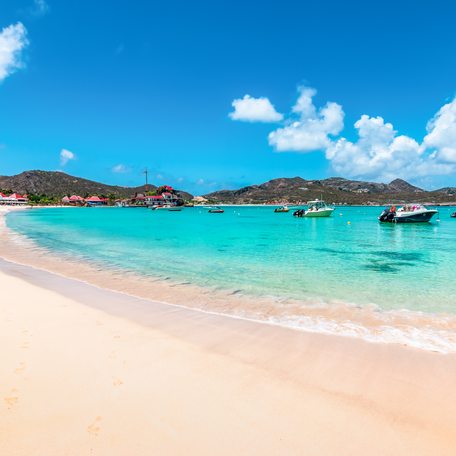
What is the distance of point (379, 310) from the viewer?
364 inches

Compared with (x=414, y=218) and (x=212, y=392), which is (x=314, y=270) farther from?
(x=414, y=218)

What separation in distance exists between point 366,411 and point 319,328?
335cm

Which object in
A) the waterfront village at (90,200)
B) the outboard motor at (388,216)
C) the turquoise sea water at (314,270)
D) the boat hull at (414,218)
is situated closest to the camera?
the turquoise sea water at (314,270)

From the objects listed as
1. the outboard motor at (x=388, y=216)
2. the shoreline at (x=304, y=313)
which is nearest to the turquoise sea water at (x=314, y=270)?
the shoreline at (x=304, y=313)

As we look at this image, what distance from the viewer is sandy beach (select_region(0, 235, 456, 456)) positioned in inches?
136

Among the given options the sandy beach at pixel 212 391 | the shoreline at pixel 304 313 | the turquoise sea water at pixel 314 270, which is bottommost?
the turquoise sea water at pixel 314 270

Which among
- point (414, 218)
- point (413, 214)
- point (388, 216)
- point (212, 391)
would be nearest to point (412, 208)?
point (413, 214)

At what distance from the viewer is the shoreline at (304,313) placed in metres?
7.09

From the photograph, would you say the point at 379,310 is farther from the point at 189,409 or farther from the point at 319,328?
the point at 189,409

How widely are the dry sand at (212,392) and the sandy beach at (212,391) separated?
0.05 feet

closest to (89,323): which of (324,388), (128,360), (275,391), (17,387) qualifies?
(128,360)

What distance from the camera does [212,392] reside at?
443cm

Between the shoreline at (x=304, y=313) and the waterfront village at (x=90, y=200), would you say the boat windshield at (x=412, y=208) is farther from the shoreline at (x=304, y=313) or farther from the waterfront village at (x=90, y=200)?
the waterfront village at (x=90, y=200)

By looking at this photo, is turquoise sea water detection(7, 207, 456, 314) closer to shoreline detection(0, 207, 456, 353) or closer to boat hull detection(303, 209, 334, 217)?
shoreline detection(0, 207, 456, 353)
